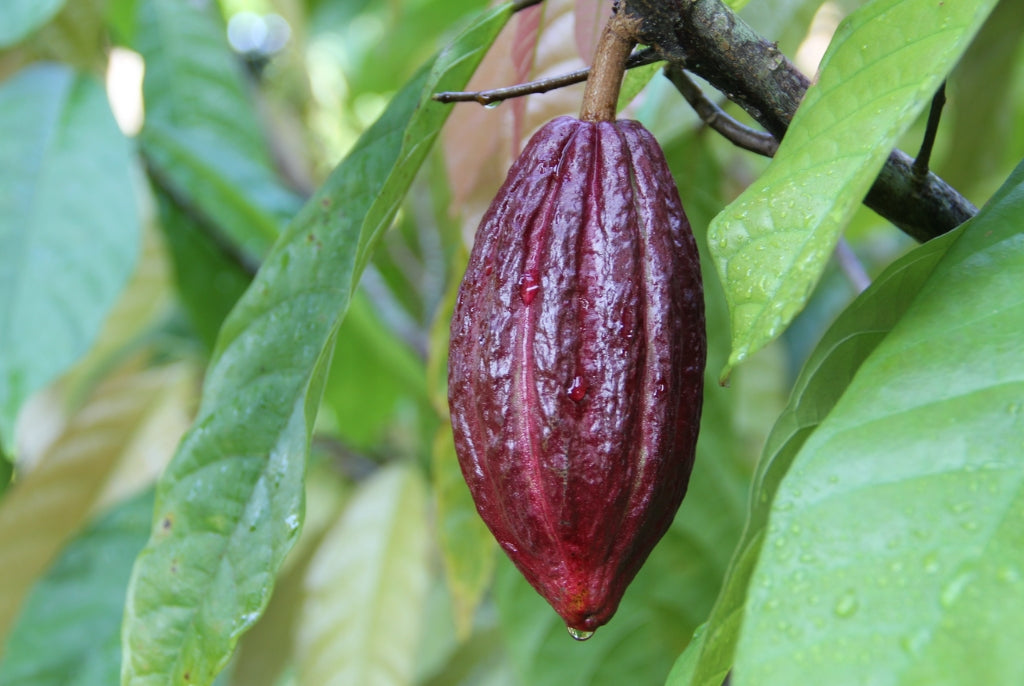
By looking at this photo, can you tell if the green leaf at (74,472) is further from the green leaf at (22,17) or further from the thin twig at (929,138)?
the thin twig at (929,138)

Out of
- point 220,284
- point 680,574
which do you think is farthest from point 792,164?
point 220,284

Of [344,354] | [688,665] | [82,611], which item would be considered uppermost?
[688,665]

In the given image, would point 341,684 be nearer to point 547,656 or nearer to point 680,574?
point 547,656

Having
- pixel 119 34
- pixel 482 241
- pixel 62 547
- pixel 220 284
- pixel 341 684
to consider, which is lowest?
pixel 341 684

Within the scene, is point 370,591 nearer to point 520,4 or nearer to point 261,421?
point 261,421

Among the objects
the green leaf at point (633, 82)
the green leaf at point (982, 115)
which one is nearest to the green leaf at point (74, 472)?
the green leaf at point (633, 82)

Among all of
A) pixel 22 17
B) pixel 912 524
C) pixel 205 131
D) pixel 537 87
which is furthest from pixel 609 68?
pixel 205 131

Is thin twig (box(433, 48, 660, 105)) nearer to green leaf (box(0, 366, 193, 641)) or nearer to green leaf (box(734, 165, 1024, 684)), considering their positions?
green leaf (box(734, 165, 1024, 684))
